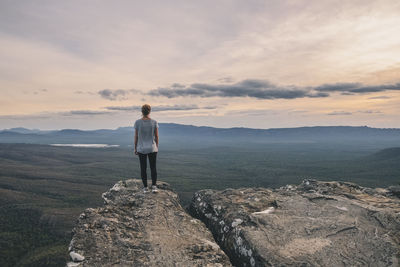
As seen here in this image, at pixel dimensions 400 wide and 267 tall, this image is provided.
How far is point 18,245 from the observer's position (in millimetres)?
76938

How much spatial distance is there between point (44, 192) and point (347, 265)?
7263 inches

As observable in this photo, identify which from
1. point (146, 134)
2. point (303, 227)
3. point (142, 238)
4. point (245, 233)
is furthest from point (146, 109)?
point (303, 227)

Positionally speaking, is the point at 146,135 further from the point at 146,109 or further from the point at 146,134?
the point at 146,109

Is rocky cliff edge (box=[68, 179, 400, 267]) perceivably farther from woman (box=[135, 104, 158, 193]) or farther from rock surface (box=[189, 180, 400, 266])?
woman (box=[135, 104, 158, 193])

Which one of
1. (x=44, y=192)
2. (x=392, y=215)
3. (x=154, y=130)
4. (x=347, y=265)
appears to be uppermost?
(x=154, y=130)

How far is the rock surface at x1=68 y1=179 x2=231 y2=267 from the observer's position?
7.37m

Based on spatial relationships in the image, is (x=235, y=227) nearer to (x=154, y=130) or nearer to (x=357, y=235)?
(x=357, y=235)


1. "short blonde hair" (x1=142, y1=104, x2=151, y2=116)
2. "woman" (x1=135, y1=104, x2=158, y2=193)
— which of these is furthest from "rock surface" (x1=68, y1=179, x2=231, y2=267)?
"short blonde hair" (x1=142, y1=104, x2=151, y2=116)

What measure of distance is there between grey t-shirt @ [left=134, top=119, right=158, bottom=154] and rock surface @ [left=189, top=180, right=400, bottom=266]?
12.3ft

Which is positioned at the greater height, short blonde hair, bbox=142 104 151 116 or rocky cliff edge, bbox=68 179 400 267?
short blonde hair, bbox=142 104 151 116

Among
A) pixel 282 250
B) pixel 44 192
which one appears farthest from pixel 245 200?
pixel 44 192

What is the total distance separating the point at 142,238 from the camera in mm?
8445

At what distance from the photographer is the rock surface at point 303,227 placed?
7387mm

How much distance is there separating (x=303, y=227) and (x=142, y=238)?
5605 millimetres
